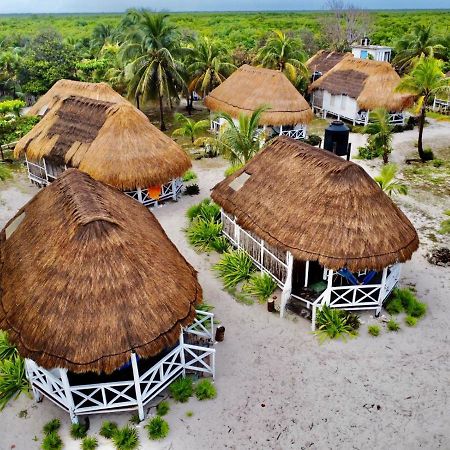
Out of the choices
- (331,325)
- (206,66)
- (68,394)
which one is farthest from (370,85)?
(68,394)

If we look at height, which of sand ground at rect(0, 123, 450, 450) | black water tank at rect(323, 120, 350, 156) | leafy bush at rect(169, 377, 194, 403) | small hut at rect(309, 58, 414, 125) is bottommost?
sand ground at rect(0, 123, 450, 450)

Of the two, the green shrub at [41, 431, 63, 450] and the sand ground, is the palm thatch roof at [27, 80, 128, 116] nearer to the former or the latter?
the sand ground

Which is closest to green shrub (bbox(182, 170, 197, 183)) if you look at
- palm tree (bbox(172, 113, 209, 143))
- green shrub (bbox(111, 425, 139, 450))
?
palm tree (bbox(172, 113, 209, 143))

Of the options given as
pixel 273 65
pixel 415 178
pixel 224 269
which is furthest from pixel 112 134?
pixel 273 65

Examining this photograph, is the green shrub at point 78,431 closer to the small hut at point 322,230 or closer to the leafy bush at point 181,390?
the leafy bush at point 181,390

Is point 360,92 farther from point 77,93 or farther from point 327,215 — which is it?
point 327,215

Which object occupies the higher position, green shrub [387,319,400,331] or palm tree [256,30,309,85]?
palm tree [256,30,309,85]
